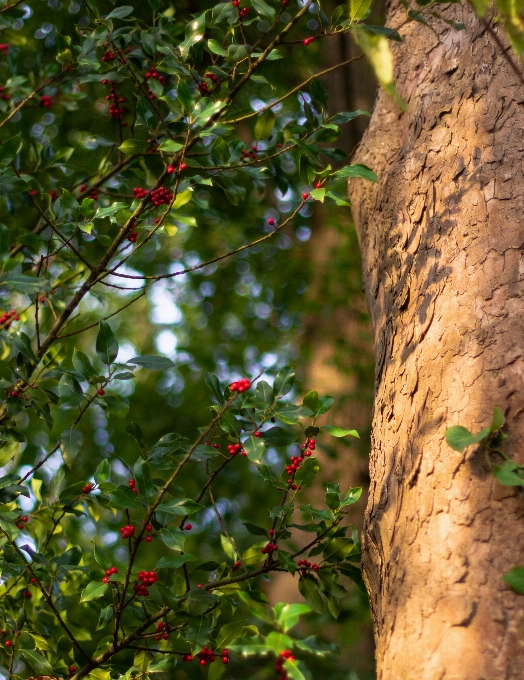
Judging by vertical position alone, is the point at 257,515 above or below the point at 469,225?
below

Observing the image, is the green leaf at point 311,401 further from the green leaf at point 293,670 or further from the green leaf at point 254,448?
the green leaf at point 293,670

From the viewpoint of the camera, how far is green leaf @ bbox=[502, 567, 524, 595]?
0.96m

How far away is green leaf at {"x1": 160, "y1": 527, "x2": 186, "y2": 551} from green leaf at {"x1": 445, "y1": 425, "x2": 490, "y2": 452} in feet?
2.03

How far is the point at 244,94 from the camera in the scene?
12.4ft

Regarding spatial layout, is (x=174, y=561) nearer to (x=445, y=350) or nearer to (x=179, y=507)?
(x=179, y=507)

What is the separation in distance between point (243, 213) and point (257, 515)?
241 cm

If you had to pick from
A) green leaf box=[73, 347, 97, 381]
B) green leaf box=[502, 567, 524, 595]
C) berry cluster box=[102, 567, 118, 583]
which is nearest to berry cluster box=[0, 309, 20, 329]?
green leaf box=[73, 347, 97, 381]

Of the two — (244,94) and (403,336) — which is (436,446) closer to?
(403,336)

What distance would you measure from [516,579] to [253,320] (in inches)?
189

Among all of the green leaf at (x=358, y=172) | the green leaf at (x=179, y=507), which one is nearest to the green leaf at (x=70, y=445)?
the green leaf at (x=179, y=507)

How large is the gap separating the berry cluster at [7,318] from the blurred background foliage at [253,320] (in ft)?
3.61

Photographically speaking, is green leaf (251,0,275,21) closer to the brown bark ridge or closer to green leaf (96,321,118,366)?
the brown bark ridge

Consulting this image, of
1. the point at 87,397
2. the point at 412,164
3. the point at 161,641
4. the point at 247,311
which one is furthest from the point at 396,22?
the point at 247,311

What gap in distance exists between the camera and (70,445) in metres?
1.64
